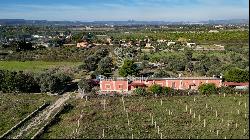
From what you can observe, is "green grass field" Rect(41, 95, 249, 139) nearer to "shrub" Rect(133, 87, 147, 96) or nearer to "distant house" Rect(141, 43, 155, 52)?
"shrub" Rect(133, 87, 147, 96)

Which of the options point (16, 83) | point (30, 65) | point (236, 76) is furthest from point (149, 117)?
point (30, 65)

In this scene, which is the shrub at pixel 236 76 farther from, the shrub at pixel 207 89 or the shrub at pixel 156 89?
the shrub at pixel 156 89

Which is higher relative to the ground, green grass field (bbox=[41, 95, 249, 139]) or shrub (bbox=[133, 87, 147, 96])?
green grass field (bbox=[41, 95, 249, 139])

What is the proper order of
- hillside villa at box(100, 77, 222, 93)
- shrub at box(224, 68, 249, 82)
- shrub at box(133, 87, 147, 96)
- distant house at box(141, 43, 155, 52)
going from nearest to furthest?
shrub at box(133, 87, 147, 96), shrub at box(224, 68, 249, 82), hillside villa at box(100, 77, 222, 93), distant house at box(141, 43, 155, 52)

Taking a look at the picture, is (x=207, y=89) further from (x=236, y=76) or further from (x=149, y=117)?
(x=149, y=117)

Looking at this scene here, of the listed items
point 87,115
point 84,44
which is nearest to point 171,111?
point 87,115

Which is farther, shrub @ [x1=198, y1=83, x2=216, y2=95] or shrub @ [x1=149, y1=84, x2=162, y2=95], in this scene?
shrub @ [x1=149, y1=84, x2=162, y2=95]

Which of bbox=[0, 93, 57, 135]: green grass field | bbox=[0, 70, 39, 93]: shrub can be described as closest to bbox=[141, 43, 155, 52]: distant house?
bbox=[0, 70, 39, 93]: shrub
